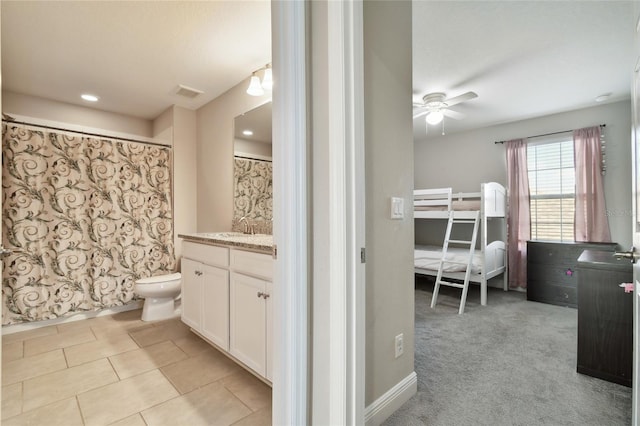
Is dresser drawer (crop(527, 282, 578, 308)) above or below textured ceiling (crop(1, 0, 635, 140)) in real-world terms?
below

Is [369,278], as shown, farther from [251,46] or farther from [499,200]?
[499,200]

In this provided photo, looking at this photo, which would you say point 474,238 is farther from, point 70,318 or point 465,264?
point 70,318

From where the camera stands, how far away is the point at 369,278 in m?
1.50

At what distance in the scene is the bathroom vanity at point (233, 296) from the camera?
1793mm

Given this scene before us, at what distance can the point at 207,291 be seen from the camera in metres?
2.35

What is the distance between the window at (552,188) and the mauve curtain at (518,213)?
0.39 feet

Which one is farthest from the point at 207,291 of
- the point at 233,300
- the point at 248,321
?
the point at 248,321

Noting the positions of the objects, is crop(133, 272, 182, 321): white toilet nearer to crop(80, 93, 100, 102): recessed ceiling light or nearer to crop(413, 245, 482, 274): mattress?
crop(80, 93, 100, 102): recessed ceiling light

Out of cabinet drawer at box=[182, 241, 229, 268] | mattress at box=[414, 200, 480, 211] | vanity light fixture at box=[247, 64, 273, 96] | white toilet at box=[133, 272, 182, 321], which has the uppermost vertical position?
vanity light fixture at box=[247, 64, 273, 96]

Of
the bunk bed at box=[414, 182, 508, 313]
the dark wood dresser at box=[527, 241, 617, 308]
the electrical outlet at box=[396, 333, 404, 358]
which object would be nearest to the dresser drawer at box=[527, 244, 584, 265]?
the dark wood dresser at box=[527, 241, 617, 308]

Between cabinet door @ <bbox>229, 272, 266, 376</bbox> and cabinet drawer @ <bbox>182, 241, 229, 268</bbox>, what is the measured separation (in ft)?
0.55

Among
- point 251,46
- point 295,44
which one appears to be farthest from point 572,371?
point 251,46

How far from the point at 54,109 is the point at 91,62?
130cm

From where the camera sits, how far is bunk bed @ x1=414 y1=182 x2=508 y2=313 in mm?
3719
